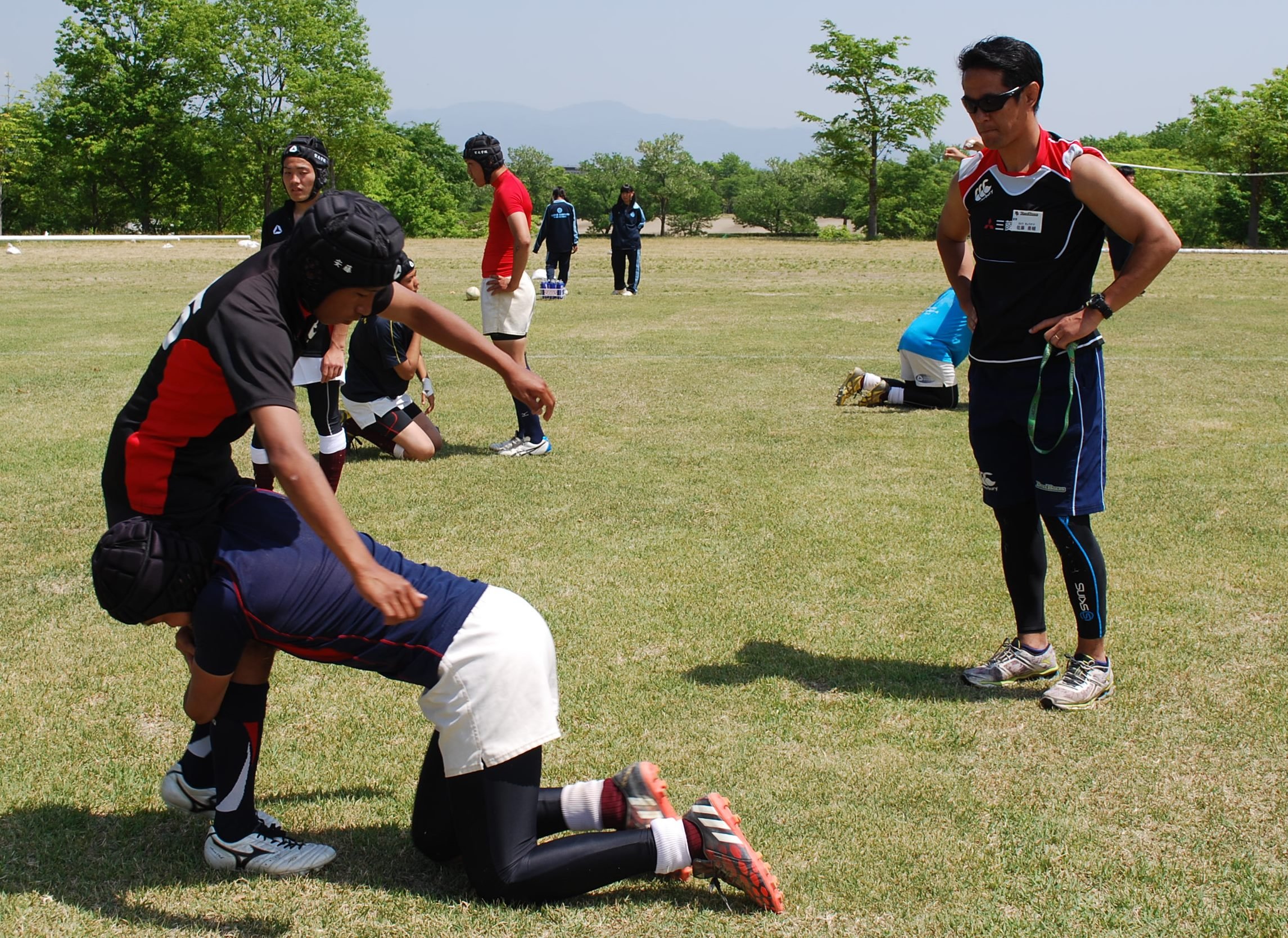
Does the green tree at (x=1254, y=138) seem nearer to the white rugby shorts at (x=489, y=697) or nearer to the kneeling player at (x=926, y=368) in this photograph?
the kneeling player at (x=926, y=368)

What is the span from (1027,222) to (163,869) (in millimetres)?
3569

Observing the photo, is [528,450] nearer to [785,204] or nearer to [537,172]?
[785,204]

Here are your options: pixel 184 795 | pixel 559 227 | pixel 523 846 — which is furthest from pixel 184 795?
pixel 559 227

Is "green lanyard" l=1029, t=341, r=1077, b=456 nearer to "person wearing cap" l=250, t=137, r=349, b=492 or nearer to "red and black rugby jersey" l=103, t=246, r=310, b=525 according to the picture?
"red and black rugby jersey" l=103, t=246, r=310, b=525

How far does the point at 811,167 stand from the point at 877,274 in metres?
65.6

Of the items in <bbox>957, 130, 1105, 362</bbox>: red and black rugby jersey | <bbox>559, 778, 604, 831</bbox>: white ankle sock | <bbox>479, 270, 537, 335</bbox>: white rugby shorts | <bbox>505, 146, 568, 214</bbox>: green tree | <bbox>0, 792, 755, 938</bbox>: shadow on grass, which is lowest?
<bbox>0, 792, 755, 938</bbox>: shadow on grass

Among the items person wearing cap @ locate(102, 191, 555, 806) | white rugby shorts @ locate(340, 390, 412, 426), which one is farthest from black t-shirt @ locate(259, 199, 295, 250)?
person wearing cap @ locate(102, 191, 555, 806)

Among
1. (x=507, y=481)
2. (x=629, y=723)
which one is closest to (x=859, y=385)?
(x=507, y=481)

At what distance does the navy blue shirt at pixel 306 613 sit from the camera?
2912 mm

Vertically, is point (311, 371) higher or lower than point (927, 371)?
higher

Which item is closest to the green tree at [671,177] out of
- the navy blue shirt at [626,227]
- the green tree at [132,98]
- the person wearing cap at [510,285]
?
the green tree at [132,98]

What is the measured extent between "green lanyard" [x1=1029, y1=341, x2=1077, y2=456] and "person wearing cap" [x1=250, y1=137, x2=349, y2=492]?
3878 millimetres

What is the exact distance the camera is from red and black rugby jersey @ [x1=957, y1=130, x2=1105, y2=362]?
4.12 meters

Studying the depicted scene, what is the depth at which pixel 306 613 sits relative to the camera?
291cm
